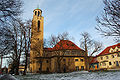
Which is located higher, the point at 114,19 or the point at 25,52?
the point at 114,19

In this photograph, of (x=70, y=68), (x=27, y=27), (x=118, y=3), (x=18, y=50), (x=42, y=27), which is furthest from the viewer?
(x=42, y=27)

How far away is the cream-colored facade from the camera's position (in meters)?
44.6

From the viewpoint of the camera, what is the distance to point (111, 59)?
46875mm

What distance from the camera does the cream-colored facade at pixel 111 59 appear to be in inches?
1757

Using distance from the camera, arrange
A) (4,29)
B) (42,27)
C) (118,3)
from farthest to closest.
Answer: (42,27), (4,29), (118,3)

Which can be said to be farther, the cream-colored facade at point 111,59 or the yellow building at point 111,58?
the yellow building at point 111,58

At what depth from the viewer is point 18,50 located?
2503 cm

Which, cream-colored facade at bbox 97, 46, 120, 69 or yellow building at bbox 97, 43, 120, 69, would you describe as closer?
cream-colored facade at bbox 97, 46, 120, 69

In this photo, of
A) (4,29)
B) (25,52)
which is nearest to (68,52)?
(25,52)

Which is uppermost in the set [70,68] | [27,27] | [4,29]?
[27,27]

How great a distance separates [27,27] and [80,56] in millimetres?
28022

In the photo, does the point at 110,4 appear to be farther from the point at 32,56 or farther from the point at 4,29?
the point at 32,56

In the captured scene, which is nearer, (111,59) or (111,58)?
(111,59)

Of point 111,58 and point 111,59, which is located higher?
point 111,58
